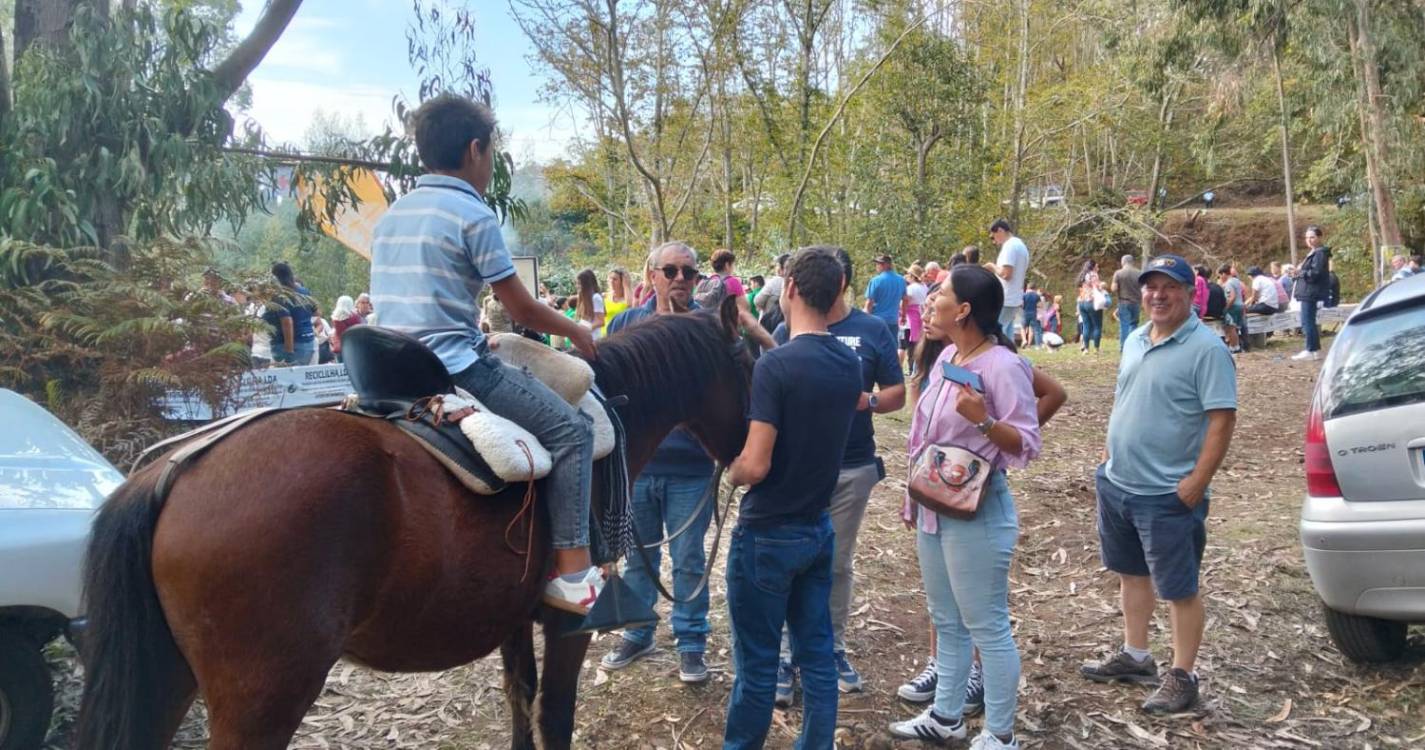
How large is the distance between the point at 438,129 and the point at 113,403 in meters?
5.02

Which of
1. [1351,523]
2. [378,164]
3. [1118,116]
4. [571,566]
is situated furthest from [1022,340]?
[571,566]

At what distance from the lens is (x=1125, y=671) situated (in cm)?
488

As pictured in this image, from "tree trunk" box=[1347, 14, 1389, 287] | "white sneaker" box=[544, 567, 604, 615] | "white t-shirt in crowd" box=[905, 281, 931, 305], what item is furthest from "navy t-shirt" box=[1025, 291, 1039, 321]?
"white sneaker" box=[544, 567, 604, 615]

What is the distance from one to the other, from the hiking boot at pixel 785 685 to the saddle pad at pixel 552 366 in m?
1.98

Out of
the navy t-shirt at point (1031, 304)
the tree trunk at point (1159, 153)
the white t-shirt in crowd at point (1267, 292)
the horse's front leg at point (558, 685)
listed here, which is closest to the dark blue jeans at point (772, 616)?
the horse's front leg at point (558, 685)

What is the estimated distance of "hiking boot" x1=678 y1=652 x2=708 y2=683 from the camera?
4.93 metres

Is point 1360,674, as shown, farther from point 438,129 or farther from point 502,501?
point 438,129

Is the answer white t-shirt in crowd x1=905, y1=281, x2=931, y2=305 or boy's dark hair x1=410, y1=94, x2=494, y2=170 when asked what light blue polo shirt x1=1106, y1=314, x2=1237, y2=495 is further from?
white t-shirt in crowd x1=905, y1=281, x2=931, y2=305

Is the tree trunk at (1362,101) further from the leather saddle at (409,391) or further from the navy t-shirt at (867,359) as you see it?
the leather saddle at (409,391)

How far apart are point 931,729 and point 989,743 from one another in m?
0.35

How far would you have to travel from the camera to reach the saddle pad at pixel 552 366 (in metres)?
3.54

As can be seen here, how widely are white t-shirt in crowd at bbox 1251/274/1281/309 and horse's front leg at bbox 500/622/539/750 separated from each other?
909 inches

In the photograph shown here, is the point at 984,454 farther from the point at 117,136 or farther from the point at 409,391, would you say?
the point at 117,136

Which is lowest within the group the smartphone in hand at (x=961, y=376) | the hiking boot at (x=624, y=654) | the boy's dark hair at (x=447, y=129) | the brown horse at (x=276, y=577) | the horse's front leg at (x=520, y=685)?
the hiking boot at (x=624, y=654)
